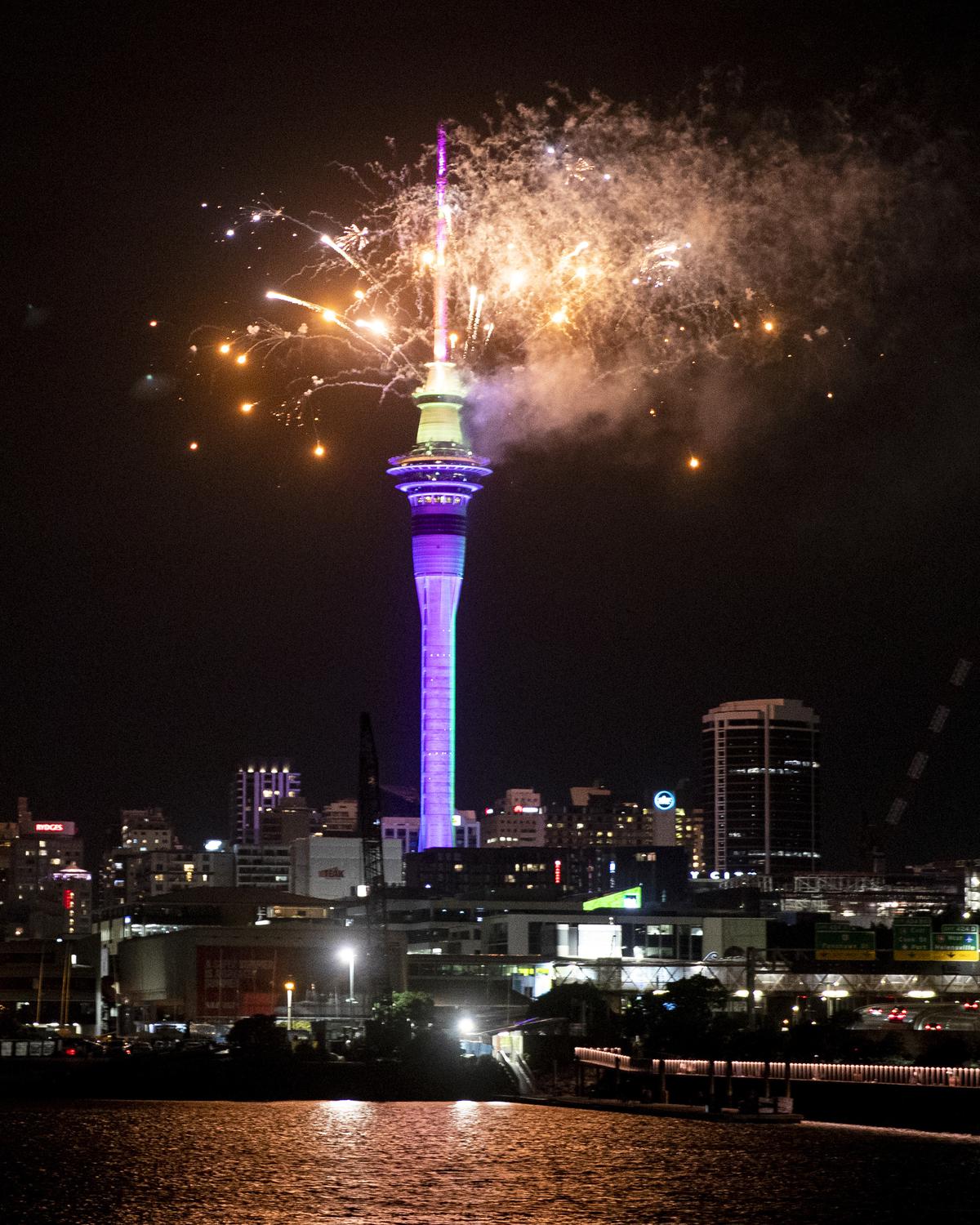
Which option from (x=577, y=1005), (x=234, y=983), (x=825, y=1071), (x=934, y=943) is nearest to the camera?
(x=825, y=1071)

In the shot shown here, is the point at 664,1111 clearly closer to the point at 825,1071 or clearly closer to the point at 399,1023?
the point at 825,1071

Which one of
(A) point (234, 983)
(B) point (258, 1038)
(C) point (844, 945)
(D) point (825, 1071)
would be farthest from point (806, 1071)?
(A) point (234, 983)

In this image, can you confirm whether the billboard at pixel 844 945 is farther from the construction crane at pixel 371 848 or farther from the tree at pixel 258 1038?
the construction crane at pixel 371 848

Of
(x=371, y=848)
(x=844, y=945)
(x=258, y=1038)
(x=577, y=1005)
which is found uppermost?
(x=371, y=848)

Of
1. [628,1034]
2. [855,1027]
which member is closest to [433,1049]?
[628,1034]

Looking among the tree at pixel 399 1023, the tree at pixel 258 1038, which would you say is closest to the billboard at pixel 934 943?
the tree at pixel 399 1023

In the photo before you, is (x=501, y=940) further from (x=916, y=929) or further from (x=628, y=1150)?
(x=628, y=1150)
